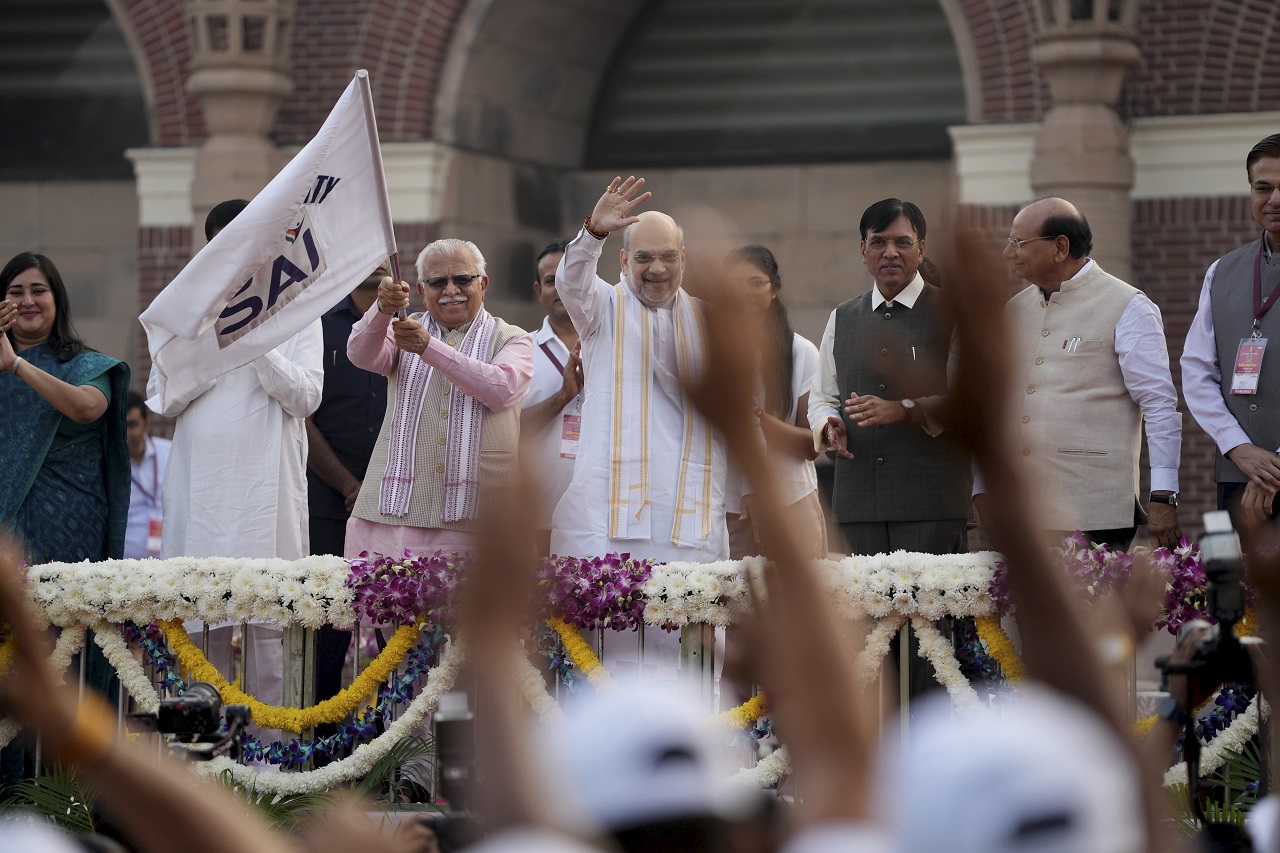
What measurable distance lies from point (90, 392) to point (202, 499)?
22.3 inches

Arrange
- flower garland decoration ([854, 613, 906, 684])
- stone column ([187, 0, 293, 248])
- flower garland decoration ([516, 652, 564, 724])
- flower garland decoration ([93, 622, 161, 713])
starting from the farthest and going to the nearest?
stone column ([187, 0, 293, 248]) → flower garland decoration ([93, 622, 161, 713]) → flower garland decoration ([516, 652, 564, 724]) → flower garland decoration ([854, 613, 906, 684])

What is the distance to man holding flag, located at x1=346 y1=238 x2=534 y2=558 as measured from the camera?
6.59 metres

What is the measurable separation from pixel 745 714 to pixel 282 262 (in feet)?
8.08

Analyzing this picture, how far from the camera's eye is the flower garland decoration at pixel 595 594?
5.81 m

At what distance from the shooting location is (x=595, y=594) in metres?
5.82

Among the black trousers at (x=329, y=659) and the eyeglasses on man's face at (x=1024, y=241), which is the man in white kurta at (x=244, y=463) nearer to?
the black trousers at (x=329, y=659)

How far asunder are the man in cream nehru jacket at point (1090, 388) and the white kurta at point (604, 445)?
3.46ft

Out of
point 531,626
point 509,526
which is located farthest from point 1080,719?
point 531,626

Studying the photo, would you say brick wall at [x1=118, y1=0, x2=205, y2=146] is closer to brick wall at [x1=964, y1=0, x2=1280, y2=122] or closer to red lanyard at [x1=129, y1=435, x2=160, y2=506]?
red lanyard at [x1=129, y1=435, x2=160, y2=506]

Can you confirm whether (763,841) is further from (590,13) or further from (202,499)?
(590,13)

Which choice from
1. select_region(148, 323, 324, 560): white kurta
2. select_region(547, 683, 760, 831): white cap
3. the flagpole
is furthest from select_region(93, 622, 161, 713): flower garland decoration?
select_region(547, 683, 760, 831): white cap

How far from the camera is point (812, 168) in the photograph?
1321 centimetres

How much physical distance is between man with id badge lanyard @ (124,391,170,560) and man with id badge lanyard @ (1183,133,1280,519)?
5.52 m

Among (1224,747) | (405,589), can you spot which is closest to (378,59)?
(405,589)
